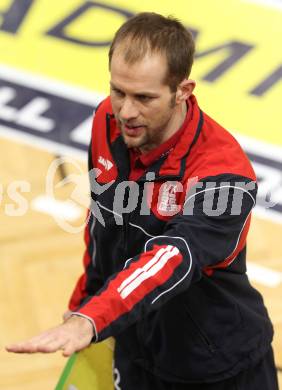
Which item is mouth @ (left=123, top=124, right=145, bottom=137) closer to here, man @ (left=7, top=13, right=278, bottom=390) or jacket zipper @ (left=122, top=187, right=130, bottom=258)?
man @ (left=7, top=13, right=278, bottom=390)

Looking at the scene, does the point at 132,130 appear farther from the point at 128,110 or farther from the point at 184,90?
the point at 184,90

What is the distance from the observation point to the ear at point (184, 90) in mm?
2652

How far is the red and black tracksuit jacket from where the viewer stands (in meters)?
2.44

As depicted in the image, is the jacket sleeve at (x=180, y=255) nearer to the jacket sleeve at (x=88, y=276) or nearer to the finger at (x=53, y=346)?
the finger at (x=53, y=346)

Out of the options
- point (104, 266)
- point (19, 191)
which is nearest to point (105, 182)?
point (104, 266)

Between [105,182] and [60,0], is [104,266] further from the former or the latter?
[60,0]

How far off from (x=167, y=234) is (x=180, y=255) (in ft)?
0.35

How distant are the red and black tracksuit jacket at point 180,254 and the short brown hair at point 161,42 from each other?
219 mm

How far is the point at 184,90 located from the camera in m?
2.68

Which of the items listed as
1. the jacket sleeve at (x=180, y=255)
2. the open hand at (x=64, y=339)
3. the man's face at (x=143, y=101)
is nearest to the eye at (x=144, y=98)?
the man's face at (x=143, y=101)

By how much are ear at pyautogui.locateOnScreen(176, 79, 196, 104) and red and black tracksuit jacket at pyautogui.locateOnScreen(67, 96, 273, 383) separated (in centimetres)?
10

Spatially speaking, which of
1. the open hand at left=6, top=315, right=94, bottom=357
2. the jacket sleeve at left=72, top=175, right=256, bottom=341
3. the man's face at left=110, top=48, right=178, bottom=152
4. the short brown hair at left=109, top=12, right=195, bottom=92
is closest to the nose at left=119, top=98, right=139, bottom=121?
the man's face at left=110, top=48, right=178, bottom=152

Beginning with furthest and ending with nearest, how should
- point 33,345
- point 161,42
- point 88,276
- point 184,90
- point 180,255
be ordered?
point 88,276
point 184,90
point 161,42
point 180,255
point 33,345

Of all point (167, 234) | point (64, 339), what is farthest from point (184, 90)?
point (64, 339)
